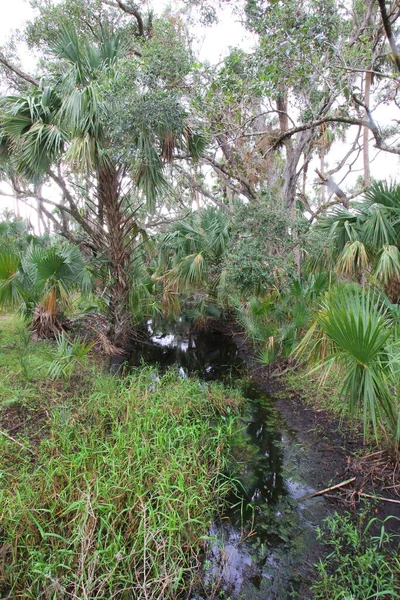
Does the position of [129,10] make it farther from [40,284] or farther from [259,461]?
[259,461]

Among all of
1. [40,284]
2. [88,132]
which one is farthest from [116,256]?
[88,132]

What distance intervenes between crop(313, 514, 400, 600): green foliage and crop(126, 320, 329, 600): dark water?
0.41 ft

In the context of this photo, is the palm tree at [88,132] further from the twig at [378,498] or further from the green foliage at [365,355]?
the twig at [378,498]

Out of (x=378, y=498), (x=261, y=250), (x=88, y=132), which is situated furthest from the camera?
(x=261, y=250)

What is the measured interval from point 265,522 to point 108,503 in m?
1.31

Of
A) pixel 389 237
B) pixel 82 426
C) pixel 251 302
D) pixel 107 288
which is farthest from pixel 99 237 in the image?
pixel 389 237

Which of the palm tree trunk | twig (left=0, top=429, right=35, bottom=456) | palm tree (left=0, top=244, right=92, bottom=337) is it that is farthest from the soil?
palm tree (left=0, top=244, right=92, bottom=337)

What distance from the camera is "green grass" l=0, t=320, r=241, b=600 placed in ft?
7.20

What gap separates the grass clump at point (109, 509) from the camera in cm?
219

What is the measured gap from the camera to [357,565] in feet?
7.78

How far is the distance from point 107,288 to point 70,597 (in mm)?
5901

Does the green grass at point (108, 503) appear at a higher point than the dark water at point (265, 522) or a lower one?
higher

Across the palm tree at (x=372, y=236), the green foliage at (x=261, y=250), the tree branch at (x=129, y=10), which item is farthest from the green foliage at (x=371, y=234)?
the tree branch at (x=129, y=10)

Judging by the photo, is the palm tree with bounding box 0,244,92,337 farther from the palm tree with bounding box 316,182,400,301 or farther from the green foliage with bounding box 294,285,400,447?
the green foliage with bounding box 294,285,400,447
